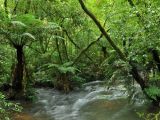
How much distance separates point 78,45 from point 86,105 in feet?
24.7

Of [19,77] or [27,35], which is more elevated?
[27,35]

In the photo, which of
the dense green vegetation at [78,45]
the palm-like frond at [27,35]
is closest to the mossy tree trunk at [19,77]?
the dense green vegetation at [78,45]

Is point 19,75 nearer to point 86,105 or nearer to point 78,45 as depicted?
point 86,105

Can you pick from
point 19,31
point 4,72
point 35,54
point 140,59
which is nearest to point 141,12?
point 140,59

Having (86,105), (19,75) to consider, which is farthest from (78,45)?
(86,105)

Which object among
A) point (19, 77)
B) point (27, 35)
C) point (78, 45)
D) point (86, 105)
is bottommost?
point (86, 105)

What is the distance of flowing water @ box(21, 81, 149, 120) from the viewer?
1029cm

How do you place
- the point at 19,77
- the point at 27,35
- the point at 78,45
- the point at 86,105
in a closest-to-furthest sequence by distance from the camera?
the point at 27,35 < the point at 86,105 < the point at 19,77 < the point at 78,45

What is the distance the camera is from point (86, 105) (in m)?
11.9

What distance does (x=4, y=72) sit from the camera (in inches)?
541

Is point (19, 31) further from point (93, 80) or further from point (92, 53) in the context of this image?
point (92, 53)

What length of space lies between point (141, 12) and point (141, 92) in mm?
2579

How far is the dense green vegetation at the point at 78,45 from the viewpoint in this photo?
366 inches

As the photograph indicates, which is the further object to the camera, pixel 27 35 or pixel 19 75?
pixel 19 75
